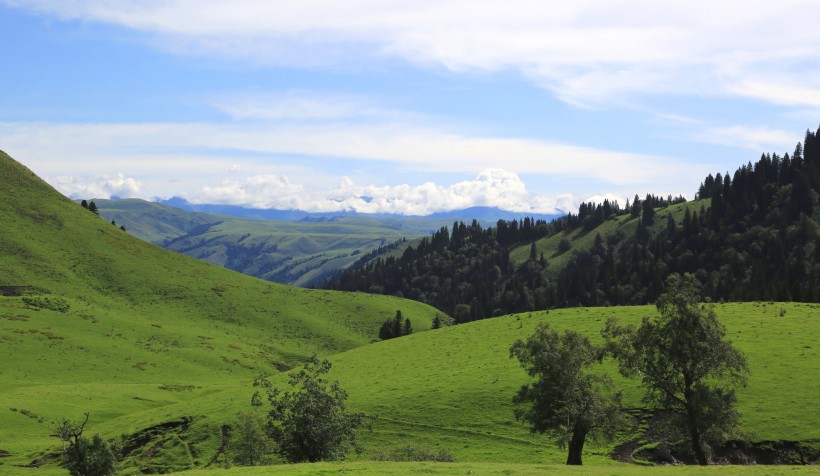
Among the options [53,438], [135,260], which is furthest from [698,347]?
[135,260]

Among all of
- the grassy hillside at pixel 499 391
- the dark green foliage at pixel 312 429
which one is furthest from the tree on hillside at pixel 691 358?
the dark green foliage at pixel 312 429

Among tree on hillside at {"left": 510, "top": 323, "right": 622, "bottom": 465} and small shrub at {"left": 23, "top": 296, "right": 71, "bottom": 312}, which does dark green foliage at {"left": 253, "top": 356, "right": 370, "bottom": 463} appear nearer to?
tree on hillside at {"left": 510, "top": 323, "right": 622, "bottom": 465}

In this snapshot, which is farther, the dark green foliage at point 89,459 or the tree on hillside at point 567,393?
the dark green foliage at point 89,459

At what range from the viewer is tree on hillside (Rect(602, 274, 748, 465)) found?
48844 mm

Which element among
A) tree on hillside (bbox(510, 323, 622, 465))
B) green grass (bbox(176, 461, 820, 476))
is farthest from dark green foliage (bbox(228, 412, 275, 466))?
tree on hillside (bbox(510, 323, 622, 465))

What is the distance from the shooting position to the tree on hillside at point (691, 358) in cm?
4884

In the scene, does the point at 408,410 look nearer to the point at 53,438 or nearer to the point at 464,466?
the point at 464,466

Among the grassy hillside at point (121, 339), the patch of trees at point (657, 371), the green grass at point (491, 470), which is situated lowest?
the grassy hillside at point (121, 339)

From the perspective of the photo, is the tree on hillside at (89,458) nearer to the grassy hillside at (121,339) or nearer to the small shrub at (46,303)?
the grassy hillside at (121,339)

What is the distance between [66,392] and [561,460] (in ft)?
260

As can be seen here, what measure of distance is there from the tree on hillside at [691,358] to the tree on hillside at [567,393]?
472 centimetres

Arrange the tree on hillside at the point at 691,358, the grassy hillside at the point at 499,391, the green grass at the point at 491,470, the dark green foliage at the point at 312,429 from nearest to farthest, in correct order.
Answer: the green grass at the point at 491,470
the tree on hillside at the point at 691,358
the dark green foliage at the point at 312,429
the grassy hillside at the point at 499,391

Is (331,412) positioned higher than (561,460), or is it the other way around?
(331,412)

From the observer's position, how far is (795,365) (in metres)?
70.3
